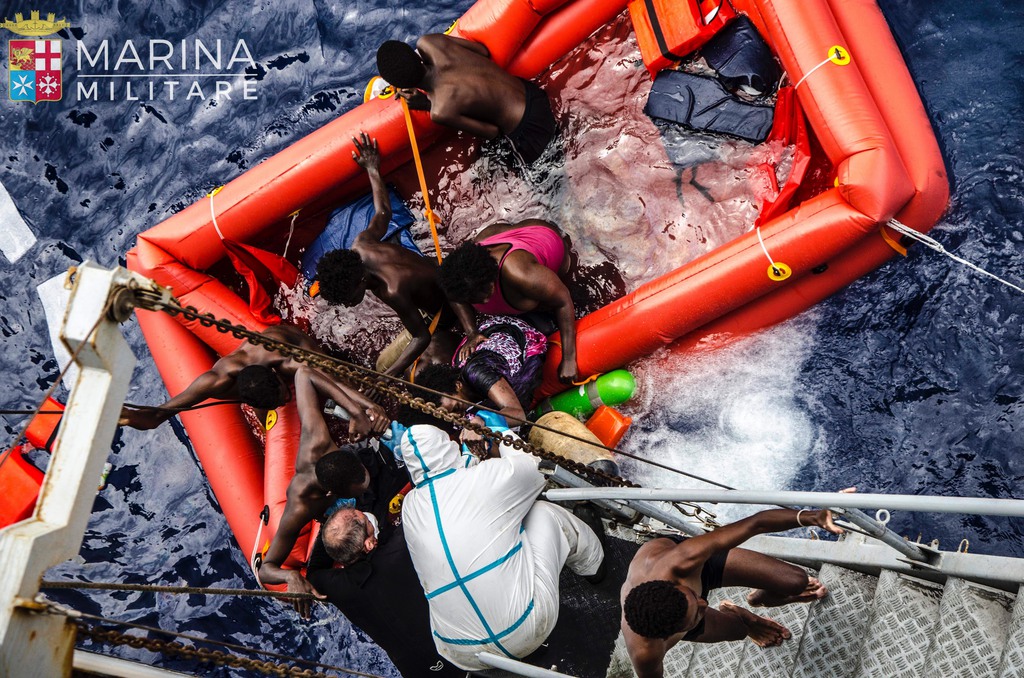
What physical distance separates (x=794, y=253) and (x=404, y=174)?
2253 millimetres

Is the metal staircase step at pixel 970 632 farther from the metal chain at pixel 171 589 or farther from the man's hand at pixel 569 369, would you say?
the metal chain at pixel 171 589

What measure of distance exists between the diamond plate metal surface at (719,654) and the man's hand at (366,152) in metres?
2.79

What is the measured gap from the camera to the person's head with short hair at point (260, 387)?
13.9ft

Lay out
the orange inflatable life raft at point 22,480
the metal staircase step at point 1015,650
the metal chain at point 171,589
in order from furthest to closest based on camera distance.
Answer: the orange inflatable life raft at point 22,480, the metal chain at point 171,589, the metal staircase step at point 1015,650

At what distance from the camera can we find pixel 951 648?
2900 millimetres

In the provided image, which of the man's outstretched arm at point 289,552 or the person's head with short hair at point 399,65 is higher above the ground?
the person's head with short hair at point 399,65

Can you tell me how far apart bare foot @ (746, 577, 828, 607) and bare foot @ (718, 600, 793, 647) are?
0.08m

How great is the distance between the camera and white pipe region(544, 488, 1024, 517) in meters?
2.05

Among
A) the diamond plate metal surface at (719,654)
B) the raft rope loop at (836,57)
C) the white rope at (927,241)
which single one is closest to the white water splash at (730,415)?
the white rope at (927,241)

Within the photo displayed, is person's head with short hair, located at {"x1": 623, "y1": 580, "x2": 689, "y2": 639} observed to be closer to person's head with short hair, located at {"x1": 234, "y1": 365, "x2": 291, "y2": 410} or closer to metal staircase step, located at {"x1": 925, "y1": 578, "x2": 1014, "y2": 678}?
metal staircase step, located at {"x1": 925, "y1": 578, "x2": 1014, "y2": 678}

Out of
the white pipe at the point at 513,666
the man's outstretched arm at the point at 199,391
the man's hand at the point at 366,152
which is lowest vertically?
the white pipe at the point at 513,666

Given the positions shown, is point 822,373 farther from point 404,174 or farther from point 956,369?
point 404,174

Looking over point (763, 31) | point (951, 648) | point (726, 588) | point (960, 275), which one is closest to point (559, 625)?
point (726, 588)

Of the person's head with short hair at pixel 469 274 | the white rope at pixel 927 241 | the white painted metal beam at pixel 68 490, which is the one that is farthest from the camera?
the person's head with short hair at pixel 469 274
